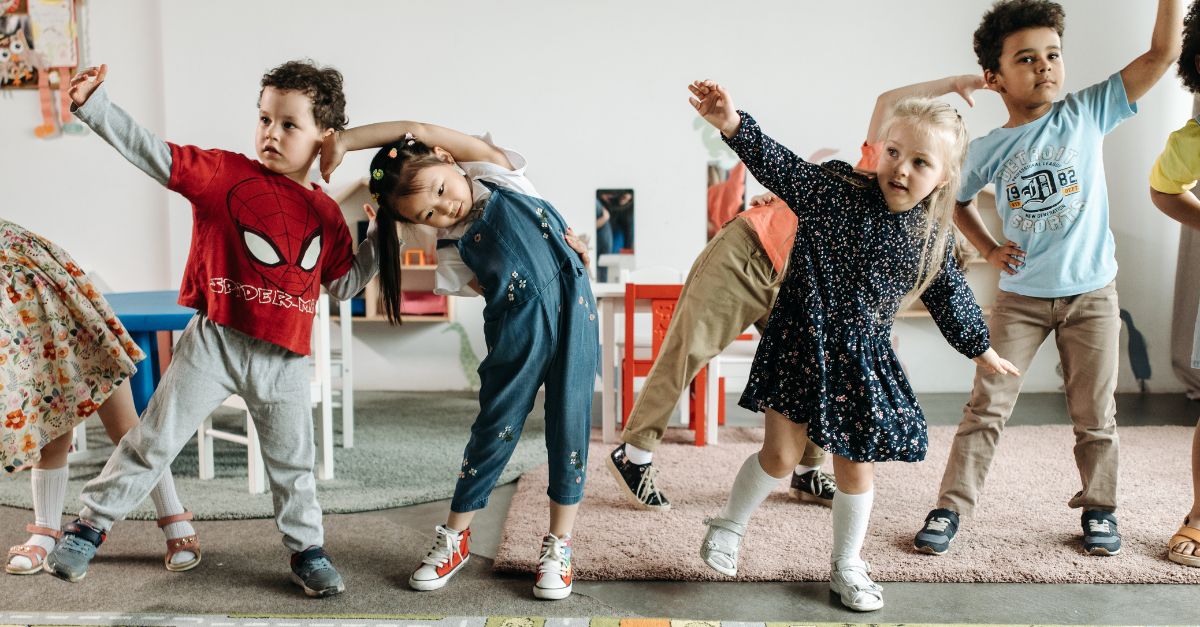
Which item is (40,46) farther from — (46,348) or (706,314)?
(706,314)

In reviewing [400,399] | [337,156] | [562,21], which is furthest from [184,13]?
[337,156]

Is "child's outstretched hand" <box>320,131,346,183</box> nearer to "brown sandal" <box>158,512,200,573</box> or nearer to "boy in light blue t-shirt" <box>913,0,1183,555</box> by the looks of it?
"brown sandal" <box>158,512,200,573</box>

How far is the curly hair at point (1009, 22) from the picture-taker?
1779mm

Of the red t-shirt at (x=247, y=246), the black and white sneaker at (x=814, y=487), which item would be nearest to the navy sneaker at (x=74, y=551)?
the red t-shirt at (x=247, y=246)

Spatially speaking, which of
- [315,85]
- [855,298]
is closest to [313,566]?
[315,85]

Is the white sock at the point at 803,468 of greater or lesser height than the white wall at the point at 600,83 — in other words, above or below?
below

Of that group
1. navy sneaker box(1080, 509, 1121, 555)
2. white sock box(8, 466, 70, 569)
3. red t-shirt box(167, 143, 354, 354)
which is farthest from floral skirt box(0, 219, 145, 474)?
navy sneaker box(1080, 509, 1121, 555)

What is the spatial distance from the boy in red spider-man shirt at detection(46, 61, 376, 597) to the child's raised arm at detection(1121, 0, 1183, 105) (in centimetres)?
159

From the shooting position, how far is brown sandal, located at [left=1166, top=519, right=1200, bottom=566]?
176cm

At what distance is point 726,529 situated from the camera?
5.56 feet

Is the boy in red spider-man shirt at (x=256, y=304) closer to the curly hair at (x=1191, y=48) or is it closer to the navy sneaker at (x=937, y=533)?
the navy sneaker at (x=937, y=533)

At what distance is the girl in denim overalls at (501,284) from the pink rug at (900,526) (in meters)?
0.21

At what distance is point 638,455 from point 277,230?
3.38 feet

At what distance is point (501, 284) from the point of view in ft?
5.09
